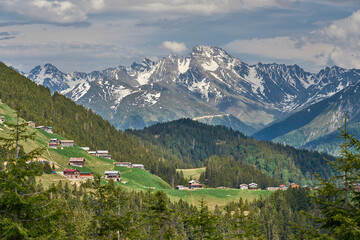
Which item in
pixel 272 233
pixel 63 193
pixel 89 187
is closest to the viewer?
pixel 63 193

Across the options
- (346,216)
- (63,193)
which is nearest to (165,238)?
(346,216)

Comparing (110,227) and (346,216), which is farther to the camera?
(110,227)

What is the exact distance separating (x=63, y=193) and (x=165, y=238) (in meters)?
112

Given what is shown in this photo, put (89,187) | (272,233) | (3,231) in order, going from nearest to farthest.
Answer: (3,231) → (272,233) → (89,187)

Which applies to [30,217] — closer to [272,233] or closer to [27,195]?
[27,195]

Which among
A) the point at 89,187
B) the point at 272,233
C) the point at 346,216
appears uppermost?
the point at 346,216

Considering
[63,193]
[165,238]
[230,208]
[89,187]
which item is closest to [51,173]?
[89,187]

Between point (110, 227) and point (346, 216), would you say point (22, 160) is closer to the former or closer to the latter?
point (110, 227)

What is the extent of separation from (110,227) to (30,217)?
17580 millimetres

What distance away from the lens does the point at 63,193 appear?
15775cm

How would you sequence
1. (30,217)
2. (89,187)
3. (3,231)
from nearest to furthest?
(3,231) < (30,217) < (89,187)

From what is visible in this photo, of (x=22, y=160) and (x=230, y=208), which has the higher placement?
(x=22, y=160)

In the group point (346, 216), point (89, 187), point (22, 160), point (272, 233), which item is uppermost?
point (22, 160)

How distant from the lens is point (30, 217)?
31297 millimetres
